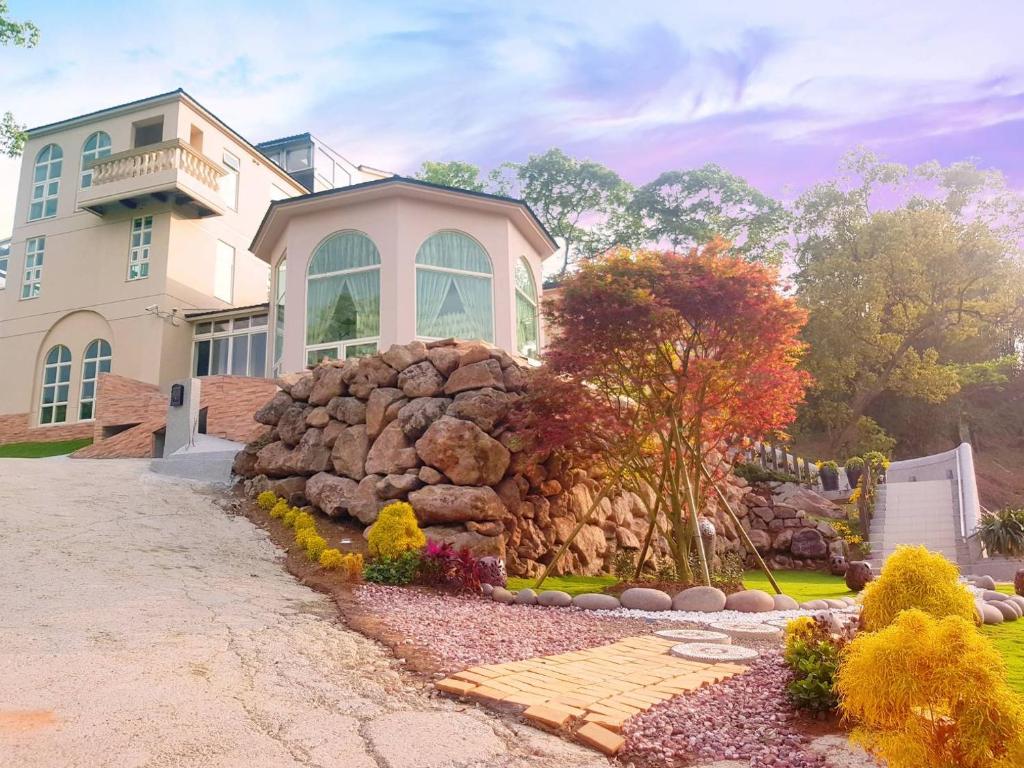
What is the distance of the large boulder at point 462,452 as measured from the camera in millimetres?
9734

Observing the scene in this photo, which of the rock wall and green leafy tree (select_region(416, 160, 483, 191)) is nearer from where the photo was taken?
the rock wall

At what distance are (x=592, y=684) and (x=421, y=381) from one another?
268 inches

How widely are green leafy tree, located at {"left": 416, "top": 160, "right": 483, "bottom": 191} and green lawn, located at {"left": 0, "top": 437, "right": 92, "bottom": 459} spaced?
14.8 m

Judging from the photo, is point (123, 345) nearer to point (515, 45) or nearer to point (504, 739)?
point (515, 45)

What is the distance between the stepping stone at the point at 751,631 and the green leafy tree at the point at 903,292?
706 inches

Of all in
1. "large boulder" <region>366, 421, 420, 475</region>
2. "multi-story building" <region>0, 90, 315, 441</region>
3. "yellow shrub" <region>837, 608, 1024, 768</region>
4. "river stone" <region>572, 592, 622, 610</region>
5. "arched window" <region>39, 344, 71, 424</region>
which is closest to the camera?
"yellow shrub" <region>837, 608, 1024, 768</region>

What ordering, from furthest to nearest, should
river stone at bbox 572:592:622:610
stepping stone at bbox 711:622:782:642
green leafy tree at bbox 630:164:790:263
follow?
green leafy tree at bbox 630:164:790:263 < river stone at bbox 572:592:622:610 < stepping stone at bbox 711:622:782:642

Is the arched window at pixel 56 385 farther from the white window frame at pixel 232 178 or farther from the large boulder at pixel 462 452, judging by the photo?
the large boulder at pixel 462 452

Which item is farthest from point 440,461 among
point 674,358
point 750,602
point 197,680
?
point 197,680

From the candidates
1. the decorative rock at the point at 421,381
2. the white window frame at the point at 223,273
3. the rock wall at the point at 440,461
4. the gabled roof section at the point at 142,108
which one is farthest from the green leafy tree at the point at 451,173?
the decorative rock at the point at 421,381

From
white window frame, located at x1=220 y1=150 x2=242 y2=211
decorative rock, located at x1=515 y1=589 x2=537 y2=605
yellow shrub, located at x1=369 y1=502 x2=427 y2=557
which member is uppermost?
white window frame, located at x1=220 y1=150 x2=242 y2=211

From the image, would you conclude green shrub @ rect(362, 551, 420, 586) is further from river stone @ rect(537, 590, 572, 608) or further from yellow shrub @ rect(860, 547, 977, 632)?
yellow shrub @ rect(860, 547, 977, 632)

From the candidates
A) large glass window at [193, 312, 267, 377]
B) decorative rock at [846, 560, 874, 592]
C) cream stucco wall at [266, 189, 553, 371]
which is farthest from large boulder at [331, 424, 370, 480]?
large glass window at [193, 312, 267, 377]

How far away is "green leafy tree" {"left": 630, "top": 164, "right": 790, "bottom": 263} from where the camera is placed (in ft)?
90.5
